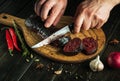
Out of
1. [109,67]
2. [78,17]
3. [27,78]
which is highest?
[78,17]

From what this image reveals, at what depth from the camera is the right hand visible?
7.58 ft

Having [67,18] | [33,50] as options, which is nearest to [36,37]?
[33,50]

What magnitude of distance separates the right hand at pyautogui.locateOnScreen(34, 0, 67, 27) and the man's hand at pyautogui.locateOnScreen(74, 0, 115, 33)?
5.7 inches

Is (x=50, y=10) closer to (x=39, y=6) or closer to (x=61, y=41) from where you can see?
(x=39, y=6)

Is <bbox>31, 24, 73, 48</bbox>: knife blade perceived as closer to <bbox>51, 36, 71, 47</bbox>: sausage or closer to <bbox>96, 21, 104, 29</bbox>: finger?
<bbox>51, 36, 71, 47</bbox>: sausage

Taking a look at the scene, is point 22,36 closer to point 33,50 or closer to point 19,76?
point 33,50

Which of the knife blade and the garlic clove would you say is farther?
the knife blade

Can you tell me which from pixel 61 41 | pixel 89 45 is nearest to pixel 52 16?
pixel 61 41

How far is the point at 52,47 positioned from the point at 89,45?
23 centimetres

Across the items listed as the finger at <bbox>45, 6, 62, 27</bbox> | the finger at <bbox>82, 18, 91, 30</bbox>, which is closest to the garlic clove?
the finger at <bbox>82, 18, 91, 30</bbox>

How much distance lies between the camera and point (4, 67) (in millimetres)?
2240

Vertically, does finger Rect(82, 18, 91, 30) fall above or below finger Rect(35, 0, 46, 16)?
below

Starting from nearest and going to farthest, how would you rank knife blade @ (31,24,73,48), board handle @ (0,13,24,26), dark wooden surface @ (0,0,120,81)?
dark wooden surface @ (0,0,120,81) → knife blade @ (31,24,73,48) → board handle @ (0,13,24,26)

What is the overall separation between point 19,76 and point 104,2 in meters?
0.71
